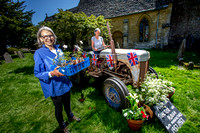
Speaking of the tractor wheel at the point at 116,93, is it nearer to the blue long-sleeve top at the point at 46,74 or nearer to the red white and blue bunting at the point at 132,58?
the red white and blue bunting at the point at 132,58

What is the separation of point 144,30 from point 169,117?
13005mm

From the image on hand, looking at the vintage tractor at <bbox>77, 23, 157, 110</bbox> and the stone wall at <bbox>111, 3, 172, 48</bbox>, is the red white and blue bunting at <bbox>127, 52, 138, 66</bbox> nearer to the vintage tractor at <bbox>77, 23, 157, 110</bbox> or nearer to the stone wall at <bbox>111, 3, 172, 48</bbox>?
the vintage tractor at <bbox>77, 23, 157, 110</bbox>

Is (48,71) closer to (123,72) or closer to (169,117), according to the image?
(123,72)

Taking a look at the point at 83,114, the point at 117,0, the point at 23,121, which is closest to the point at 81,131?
the point at 83,114

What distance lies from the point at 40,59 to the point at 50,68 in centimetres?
21

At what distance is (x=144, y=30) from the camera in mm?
12117

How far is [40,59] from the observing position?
57.2 inches

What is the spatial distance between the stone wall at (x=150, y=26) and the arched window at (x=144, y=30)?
39 centimetres

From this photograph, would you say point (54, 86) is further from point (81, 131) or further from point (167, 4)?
point (167, 4)

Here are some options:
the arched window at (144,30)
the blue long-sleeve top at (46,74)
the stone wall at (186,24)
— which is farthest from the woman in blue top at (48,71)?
the stone wall at (186,24)

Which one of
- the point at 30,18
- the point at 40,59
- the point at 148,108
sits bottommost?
the point at 148,108

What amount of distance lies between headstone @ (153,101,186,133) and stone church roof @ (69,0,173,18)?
12.5 m

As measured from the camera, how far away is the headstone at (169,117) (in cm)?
167

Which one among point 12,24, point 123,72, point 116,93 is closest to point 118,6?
point 123,72
